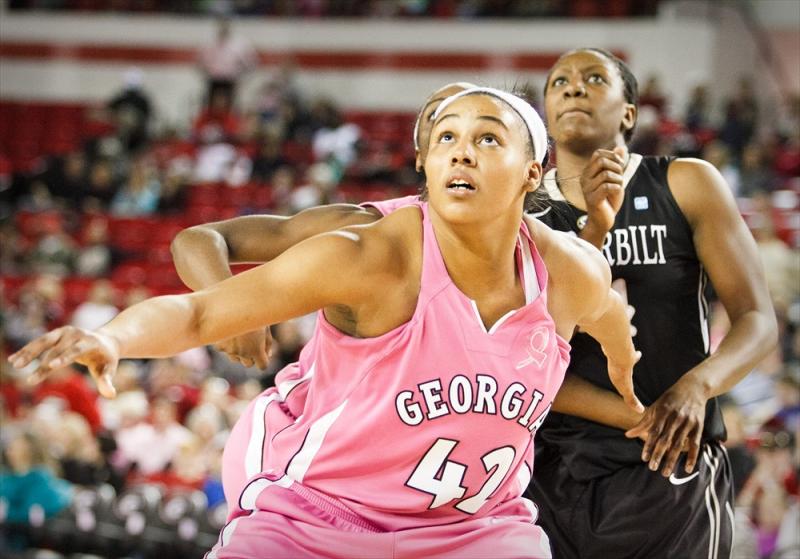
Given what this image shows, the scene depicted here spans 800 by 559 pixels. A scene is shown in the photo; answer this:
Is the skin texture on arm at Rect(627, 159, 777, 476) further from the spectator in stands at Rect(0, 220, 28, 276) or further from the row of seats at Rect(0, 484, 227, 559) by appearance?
the spectator in stands at Rect(0, 220, 28, 276)

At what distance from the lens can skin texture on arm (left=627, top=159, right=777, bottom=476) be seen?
3.90 m

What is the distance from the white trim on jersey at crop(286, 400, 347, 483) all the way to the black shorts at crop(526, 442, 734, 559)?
4.31 feet

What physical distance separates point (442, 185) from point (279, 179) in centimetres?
1315

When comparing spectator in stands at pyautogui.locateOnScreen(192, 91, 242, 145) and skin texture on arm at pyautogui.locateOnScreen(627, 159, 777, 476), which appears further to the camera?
spectator in stands at pyautogui.locateOnScreen(192, 91, 242, 145)

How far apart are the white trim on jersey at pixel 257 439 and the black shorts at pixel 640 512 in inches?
46.1

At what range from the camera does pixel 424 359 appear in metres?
3.20

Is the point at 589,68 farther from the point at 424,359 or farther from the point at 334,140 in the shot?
the point at 334,140

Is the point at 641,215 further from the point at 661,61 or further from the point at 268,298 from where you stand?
the point at 661,61

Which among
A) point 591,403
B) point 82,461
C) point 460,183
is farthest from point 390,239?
point 82,461

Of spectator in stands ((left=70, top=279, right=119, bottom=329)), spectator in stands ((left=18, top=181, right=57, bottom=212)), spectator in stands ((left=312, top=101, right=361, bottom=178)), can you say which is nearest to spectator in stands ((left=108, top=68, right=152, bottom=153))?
spectator in stands ((left=18, top=181, right=57, bottom=212))

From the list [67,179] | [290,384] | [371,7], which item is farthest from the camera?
[371,7]

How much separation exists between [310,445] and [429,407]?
38 centimetres

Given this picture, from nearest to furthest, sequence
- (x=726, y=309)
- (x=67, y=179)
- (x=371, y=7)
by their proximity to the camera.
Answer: (x=726, y=309) → (x=67, y=179) → (x=371, y=7)

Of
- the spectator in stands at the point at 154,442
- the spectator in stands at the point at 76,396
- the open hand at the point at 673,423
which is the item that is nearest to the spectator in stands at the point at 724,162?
the spectator in stands at the point at 154,442
